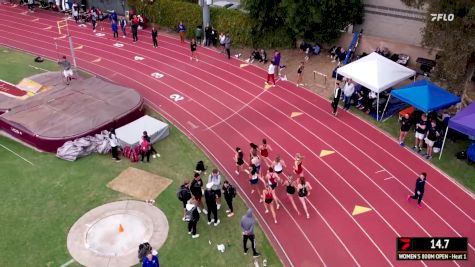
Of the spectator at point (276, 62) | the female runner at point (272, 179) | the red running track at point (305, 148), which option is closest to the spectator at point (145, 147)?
the red running track at point (305, 148)

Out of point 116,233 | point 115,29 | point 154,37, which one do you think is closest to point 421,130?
point 116,233

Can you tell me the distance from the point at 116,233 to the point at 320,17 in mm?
15524

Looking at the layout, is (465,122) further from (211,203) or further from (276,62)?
(276,62)

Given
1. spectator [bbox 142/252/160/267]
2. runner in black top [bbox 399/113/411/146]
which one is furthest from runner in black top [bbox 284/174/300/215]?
runner in black top [bbox 399/113/411/146]

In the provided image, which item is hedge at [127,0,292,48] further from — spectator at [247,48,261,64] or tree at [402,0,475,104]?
tree at [402,0,475,104]

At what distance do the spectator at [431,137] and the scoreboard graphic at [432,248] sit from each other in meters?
4.23

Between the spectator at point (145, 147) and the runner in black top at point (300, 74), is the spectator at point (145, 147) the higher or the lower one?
the lower one

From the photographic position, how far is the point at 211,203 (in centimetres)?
1291

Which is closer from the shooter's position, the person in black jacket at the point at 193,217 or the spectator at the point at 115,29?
the person in black jacket at the point at 193,217

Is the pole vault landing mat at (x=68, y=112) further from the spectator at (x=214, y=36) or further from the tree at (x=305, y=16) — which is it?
the tree at (x=305, y=16)

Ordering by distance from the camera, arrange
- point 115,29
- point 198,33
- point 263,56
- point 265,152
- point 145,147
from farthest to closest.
Result: point 115,29
point 198,33
point 263,56
point 145,147
point 265,152

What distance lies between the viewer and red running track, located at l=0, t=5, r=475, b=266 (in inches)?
510

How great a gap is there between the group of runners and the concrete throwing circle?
3.16m

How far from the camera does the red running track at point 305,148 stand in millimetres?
12953
